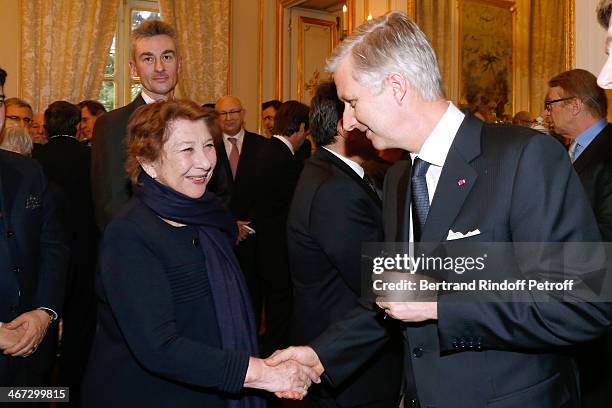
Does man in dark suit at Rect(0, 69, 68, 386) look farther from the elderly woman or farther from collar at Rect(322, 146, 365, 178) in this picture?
collar at Rect(322, 146, 365, 178)

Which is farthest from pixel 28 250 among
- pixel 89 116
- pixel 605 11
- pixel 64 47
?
pixel 64 47

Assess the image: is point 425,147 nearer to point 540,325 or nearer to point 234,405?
point 540,325

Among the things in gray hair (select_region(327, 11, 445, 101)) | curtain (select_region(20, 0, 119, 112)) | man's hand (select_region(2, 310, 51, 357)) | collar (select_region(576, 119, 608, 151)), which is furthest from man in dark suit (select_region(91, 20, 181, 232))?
curtain (select_region(20, 0, 119, 112))

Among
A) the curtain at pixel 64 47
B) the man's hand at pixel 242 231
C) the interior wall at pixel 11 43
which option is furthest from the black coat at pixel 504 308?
the interior wall at pixel 11 43

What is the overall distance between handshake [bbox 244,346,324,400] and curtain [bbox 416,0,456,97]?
640cm

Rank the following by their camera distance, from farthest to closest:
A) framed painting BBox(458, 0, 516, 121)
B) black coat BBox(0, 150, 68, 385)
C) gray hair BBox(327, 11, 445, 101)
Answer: framed painting BBox(458, 0, 516, 121)
black coat BBox(0, 150, 68, 385)
gray hair BBox(327, 11, 445, 101)

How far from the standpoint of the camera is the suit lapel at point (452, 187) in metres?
1.59

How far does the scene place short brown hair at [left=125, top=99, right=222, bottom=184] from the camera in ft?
7.23

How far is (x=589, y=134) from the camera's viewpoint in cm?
363

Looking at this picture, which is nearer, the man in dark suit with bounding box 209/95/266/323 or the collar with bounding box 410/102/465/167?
the collar with bounding box 410/102/465/167

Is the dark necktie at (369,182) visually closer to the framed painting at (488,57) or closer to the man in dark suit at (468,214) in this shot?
the man in dark suit at (468,214)

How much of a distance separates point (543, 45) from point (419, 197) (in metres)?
8.73

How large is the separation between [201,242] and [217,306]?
9.3 inches

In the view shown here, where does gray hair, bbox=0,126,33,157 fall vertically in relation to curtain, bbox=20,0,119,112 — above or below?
below
